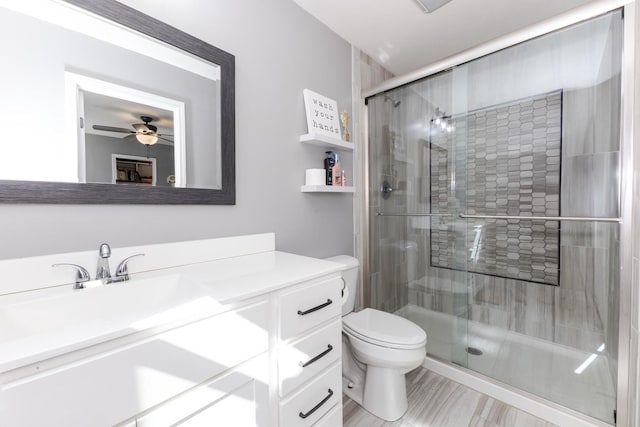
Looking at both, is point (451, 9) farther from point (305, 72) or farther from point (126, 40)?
point (126, 40)

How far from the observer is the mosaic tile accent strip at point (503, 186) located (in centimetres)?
164

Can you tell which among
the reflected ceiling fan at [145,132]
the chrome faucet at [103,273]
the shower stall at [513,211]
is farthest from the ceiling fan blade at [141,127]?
the shower stall at [513,211]

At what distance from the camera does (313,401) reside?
1105 mm

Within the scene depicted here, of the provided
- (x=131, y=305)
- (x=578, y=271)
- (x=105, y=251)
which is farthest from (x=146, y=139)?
(x=578, y=271)

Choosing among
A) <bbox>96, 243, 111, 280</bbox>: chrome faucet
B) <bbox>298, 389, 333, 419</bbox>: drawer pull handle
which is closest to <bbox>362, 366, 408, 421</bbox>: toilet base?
<bbox>298, 389, 333, 419</bbox>: drawer pull handle

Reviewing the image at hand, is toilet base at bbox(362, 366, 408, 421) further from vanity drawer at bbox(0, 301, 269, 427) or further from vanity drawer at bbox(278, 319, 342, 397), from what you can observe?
vanity drawer at bbox(0, 301, 269, 427)

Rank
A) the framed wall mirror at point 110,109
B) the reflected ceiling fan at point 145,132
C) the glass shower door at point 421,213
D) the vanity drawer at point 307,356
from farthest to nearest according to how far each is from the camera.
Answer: the glass shower door at point 421,213
the reflected ceiling fan at point 145,132
the vanity drawer at point 307,356
the framed wall mirror at point 110,109

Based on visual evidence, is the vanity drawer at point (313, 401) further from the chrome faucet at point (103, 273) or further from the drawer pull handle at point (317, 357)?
the chrome faucet at point (103, 273)

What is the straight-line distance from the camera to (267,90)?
5.02 ft

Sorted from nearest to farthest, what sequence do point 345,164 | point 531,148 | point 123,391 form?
point 123,391
point 531,148
point 345,164

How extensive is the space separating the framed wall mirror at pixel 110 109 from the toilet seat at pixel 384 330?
986 mm

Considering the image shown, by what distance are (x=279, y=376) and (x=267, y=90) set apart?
1364mm

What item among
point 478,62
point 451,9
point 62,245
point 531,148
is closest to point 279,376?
point 62,245

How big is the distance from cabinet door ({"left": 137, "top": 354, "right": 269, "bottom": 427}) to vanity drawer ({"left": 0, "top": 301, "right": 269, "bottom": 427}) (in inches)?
1.1
